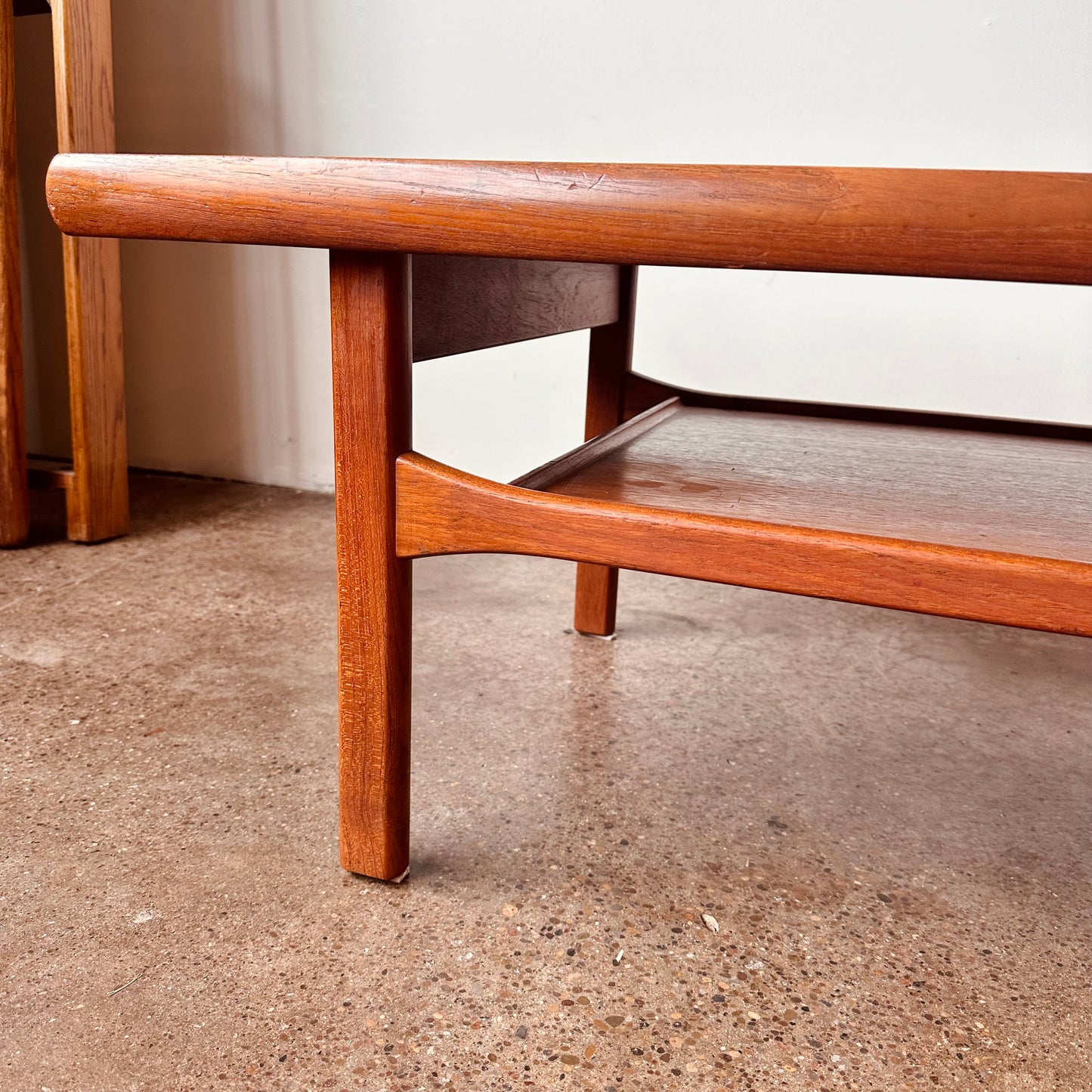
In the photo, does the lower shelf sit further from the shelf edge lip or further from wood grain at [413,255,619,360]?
wood grain at [413,255,619,360]

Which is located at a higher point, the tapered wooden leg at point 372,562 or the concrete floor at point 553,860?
the tapered wooden leg at point 372,562

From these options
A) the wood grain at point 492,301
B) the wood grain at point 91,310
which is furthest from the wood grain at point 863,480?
the wood grain at point 91,310

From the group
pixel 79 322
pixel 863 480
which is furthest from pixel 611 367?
pixel 79 322

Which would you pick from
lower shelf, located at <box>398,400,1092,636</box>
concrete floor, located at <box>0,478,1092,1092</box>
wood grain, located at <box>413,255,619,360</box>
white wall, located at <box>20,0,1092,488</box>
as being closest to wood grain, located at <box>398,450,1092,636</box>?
lower shelf, located at <box>398,400,1092,636</box>

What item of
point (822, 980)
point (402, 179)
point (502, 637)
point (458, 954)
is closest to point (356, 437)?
point (402, 179)

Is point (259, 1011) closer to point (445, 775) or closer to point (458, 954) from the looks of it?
point (458, 954)

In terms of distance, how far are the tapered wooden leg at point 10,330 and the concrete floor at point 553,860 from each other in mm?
320

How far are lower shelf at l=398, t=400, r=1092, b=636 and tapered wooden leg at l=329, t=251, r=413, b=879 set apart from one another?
0.10 ft

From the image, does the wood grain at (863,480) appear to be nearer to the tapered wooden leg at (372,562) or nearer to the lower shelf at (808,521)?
the lower shelf at (808,521)

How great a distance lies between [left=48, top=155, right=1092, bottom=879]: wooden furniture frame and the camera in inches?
24.0

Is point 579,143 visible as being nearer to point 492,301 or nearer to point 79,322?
point 79,322

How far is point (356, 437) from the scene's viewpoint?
84 centimetres

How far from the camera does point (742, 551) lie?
0.75 meters

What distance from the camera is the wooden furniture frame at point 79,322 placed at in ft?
5.93
